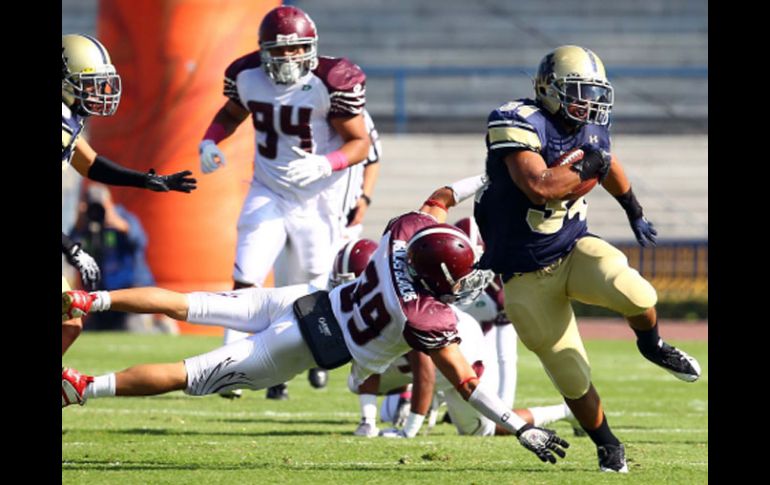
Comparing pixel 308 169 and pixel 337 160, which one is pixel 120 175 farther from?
pixel 337 160

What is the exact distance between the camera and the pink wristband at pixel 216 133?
780 centimetres

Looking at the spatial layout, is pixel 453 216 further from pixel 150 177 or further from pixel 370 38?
pixel 150 177

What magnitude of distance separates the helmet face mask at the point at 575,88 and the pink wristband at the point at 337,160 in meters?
2.10

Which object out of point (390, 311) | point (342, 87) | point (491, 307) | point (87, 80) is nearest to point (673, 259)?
point (491, 307)

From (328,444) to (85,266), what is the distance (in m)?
1.24

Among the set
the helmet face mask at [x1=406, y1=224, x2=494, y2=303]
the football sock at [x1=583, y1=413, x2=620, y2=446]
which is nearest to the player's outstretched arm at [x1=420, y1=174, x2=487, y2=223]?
the helmet face mask at [x1=406, y1=224, x2=494, y2=303]

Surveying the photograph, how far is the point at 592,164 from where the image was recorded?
536cm

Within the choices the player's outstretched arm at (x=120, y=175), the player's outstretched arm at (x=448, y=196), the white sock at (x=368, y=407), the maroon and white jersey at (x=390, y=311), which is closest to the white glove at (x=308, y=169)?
the player's outstretched arm at (x=120, y=175)

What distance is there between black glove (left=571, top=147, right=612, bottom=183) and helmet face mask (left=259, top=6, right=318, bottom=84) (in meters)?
2.52

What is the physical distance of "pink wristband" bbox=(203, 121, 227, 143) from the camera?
7796 mm

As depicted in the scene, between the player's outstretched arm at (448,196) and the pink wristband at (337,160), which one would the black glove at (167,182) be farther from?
the pink wristband at (337,160)

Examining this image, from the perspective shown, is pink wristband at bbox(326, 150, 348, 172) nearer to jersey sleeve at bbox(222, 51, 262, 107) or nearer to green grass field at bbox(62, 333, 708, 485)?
jersey sleeve at bbox(222, 51, 262, 107)
